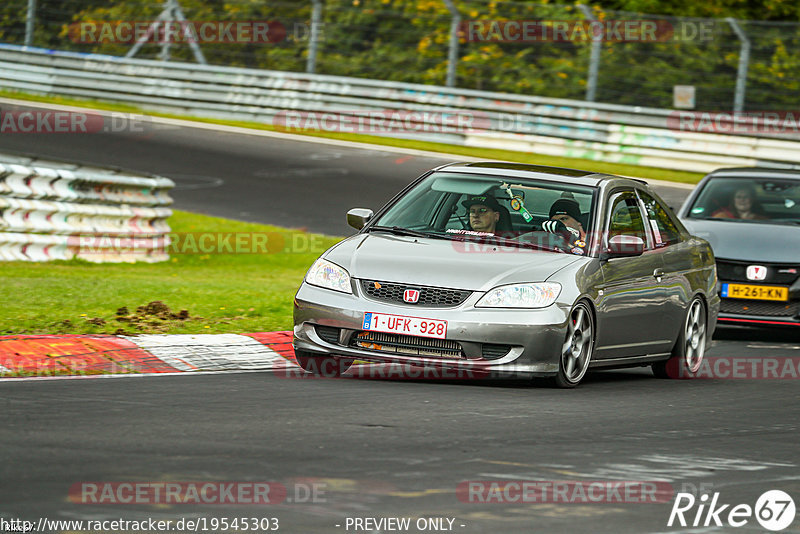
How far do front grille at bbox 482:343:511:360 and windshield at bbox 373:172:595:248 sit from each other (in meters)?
1.13

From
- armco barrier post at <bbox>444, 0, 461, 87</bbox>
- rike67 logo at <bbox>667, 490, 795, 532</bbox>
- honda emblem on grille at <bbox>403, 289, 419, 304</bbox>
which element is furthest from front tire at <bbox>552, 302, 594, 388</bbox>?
armco barrier post at <bbox>444, 0, 461, 87</bbox>

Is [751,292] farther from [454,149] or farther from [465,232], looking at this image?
[454,149]

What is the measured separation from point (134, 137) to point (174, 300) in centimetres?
1526

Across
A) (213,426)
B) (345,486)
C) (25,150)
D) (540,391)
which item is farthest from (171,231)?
(345,486)

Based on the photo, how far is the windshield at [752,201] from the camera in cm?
1449

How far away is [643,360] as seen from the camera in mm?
10484

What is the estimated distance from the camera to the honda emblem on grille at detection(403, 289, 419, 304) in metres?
8.95

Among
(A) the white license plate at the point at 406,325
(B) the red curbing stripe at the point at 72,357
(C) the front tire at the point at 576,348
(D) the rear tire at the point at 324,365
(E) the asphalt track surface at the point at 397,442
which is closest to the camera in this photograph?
(E) the asphalt track surface at the point at 397,442

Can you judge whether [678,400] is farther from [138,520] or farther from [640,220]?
[138,520]

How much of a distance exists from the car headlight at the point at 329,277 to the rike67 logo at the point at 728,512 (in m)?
3.52

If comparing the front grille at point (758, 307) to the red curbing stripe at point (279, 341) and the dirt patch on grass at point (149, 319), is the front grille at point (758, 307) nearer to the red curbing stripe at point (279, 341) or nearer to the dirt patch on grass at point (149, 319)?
the red curbing stripe at point (279, 341)

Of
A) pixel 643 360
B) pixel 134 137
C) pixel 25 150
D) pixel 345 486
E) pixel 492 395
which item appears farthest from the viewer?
pixel 134 137

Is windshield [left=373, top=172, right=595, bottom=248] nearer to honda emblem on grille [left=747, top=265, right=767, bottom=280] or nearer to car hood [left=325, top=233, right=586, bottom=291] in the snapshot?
car hood [left=325, top=233, right=586, bottom=291]

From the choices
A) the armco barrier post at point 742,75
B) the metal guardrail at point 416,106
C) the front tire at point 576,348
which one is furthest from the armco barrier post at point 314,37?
the front tire at point 576,348
